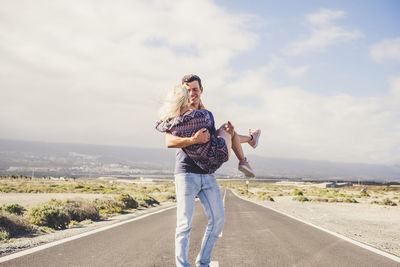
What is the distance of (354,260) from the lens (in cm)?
627

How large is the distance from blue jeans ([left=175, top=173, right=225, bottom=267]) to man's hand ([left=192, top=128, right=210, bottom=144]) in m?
0.36

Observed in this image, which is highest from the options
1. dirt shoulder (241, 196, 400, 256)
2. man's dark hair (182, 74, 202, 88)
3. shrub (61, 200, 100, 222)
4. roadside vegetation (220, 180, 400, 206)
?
man's dark hair (182, 74, 202, 88)

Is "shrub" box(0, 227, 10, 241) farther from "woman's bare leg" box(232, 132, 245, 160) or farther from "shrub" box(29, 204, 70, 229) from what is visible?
"woman's bare leg" box(232, 132, 245, 160)

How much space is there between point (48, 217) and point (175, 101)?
27.4 feet

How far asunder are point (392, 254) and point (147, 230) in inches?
228

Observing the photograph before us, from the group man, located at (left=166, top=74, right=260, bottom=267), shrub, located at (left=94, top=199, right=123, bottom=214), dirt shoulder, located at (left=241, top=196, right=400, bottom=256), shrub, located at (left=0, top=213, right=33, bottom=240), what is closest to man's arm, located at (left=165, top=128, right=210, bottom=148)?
man, located at (left=166, top=74, right=260, bottom=267)

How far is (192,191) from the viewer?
11.9ft

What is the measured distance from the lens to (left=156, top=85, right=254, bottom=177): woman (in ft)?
11.8

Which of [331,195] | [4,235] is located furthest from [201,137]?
[331,195]

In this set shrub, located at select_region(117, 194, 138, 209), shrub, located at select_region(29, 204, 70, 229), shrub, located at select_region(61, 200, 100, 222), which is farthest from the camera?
shrub, located at select_region(117, 194, 138, 209)

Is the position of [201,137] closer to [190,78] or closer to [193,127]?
[193,127]

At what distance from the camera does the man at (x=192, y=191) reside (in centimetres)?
360

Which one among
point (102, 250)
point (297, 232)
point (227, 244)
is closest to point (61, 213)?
point (102, 250)

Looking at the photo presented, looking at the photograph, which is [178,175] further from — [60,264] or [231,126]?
[60,264]
